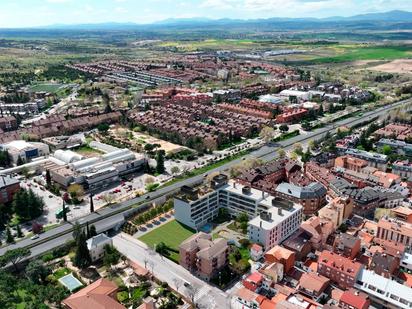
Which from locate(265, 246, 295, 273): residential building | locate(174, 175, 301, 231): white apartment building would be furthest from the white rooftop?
locate(265, 246, 295, 273): residential building

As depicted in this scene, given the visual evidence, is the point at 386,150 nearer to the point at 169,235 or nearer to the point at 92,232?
the point at 169,235

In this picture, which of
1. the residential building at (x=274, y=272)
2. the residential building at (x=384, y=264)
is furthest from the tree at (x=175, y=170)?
the residential building at (x=384, y=264)

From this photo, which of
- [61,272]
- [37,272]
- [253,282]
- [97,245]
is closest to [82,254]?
[97,245]

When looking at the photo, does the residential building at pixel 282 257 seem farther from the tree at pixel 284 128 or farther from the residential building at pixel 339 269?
the tree at pixel 284 128

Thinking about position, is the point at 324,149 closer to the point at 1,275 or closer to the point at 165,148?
the point at 165,148

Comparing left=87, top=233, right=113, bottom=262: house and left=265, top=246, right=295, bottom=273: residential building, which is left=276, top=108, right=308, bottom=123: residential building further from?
left=87, top=233, right=113, bottom=262: house
